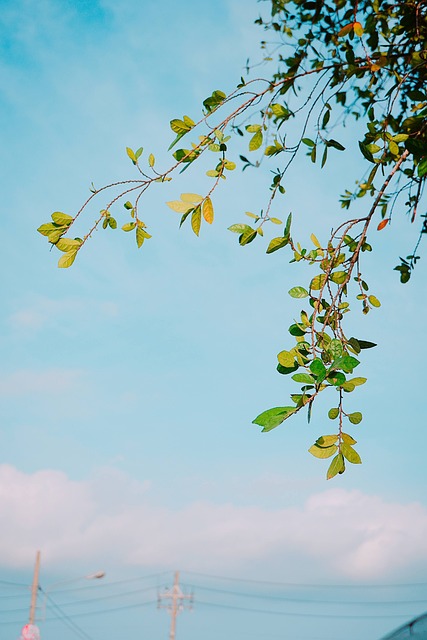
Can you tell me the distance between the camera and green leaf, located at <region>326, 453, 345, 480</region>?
2.36m

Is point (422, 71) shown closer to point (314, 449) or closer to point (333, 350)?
point (333, 350)

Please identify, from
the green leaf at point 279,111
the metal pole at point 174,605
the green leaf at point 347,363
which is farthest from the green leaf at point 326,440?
the metal pole at point 174,605

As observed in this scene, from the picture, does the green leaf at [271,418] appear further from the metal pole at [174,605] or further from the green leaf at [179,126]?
the metal pole at [174,605]

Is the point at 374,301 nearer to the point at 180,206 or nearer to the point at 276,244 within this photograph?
the point at 276,244

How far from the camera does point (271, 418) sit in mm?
2141

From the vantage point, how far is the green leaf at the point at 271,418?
2.12 metres

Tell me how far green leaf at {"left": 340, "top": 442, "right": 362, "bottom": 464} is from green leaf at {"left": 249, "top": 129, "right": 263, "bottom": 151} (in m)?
1.59

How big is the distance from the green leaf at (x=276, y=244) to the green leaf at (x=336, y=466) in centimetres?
86

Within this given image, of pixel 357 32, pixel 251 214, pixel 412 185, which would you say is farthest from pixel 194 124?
pixel 412 185

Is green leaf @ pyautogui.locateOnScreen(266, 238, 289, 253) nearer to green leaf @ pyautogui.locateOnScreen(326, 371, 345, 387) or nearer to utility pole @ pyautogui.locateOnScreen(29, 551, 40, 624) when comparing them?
green leaf @ pyautogui.locateOnScreen(326, 371, 345, 387)

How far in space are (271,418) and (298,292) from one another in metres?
0.75

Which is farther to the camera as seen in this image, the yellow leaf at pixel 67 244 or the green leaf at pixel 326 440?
the yellow leaf at pixel 67 244

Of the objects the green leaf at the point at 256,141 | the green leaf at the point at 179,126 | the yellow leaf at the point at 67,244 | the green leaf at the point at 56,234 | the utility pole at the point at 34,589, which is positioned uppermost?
the utility pole at the point at 34,589

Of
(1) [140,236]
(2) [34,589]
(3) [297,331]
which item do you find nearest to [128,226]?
(1) [140,236]
